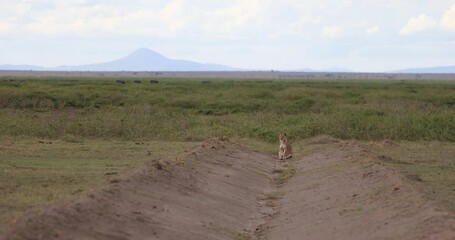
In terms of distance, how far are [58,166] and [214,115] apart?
24176 mm

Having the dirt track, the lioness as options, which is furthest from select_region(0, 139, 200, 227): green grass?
the lioness

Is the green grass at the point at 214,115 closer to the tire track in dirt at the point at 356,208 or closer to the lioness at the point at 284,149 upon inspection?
the lioness at the point at 284,149

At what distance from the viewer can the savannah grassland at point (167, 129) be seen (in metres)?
18.9

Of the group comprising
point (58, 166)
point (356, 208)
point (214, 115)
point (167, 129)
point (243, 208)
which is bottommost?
point (214, 115)

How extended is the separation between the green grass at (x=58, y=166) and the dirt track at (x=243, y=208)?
95cm

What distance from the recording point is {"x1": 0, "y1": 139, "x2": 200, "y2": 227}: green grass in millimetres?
14531

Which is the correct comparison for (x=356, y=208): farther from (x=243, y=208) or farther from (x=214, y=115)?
(x=214, y=115)

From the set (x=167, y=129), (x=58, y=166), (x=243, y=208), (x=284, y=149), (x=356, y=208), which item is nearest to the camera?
(x=356, y=208)

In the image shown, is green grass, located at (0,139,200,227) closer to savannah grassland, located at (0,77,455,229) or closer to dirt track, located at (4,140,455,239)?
savannah grassland, located at (0,77,455,229)

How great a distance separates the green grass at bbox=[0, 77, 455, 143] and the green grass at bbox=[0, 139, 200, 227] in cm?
407

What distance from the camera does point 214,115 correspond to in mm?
45438

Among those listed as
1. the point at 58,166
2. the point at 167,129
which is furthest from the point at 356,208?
the point at 167,129

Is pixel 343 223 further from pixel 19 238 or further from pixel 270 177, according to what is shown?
pixel 270 177

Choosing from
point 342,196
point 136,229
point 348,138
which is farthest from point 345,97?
point 136,229
